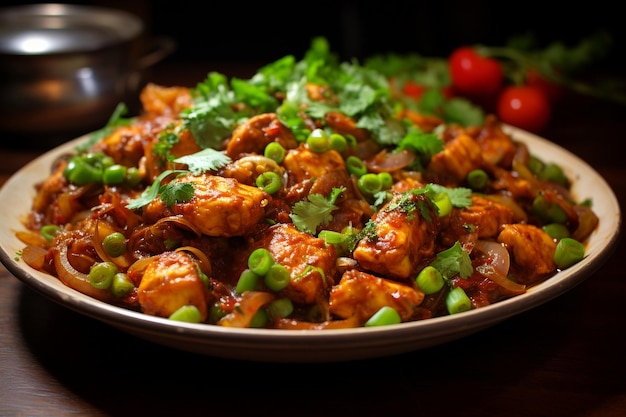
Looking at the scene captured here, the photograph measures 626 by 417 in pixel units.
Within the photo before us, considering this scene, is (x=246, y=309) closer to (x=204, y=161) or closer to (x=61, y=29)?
(x=204, y=161)

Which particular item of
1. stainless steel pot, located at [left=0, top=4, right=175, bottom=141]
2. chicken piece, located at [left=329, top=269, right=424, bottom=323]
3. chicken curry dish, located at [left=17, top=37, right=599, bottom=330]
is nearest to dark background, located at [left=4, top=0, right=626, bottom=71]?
stainless steel pot, located at [left=0, top=4, right=175, bottom=141]

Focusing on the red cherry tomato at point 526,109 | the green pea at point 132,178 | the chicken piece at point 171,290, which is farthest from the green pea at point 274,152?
the red cherry tomato at point 526,109

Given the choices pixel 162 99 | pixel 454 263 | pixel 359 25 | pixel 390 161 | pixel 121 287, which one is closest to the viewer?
pixel 121 287

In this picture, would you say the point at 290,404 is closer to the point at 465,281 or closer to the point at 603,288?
the point at 465,281

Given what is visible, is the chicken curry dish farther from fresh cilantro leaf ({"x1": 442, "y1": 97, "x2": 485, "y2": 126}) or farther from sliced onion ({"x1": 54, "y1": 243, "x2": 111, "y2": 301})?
fresh cilantro leaf ({"x1": 442, "y1": 97, "x2": 485, "y2": 126})

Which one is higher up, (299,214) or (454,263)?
(299,214)

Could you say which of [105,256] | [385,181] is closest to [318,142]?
[385,181]
